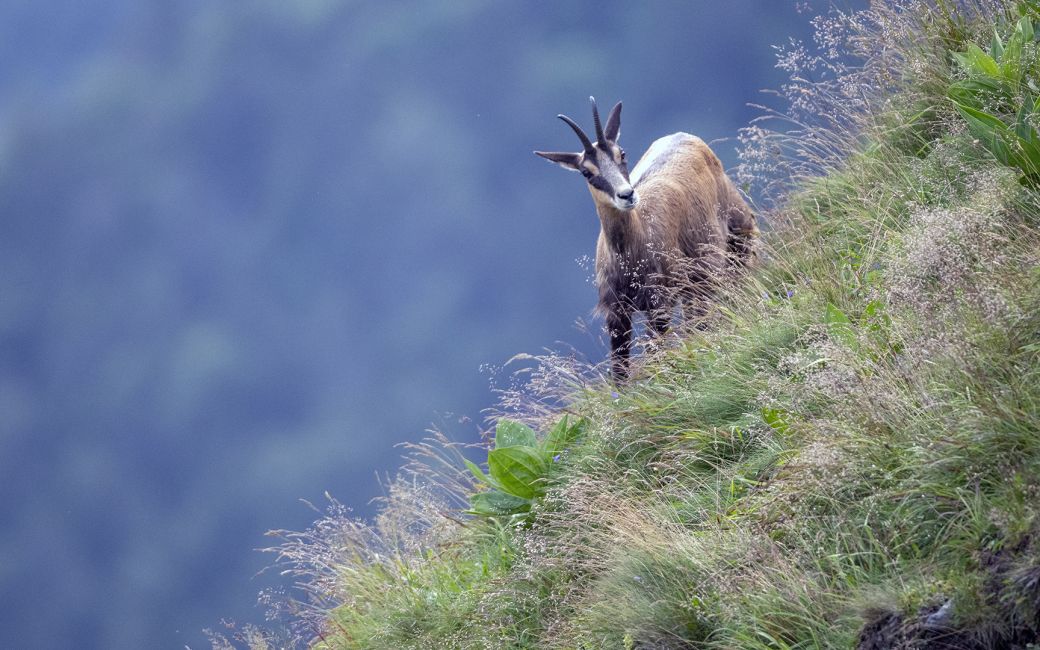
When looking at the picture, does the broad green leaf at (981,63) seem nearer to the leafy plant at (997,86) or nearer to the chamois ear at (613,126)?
the leafy plant at (997,86)

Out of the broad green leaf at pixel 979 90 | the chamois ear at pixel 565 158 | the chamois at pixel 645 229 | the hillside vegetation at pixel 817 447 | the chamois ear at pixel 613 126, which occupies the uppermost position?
the chamois ear at pixel 613 126

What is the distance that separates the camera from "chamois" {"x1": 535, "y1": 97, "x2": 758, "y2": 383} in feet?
17.5

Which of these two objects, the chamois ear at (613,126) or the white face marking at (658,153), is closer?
the chamois ear at (613,126)

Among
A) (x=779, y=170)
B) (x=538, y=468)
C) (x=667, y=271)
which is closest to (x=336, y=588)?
(x=538, y=468)

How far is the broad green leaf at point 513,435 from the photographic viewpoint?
422cm

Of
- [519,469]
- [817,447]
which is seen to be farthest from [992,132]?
[519,469]

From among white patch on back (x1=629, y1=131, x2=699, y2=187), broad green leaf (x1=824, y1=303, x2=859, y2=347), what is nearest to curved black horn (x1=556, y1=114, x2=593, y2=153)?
white patch on back (x1=629, y1=131, x2=699, y2=187)

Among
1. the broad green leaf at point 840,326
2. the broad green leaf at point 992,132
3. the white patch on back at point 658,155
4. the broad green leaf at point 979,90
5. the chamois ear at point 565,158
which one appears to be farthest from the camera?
the white patch on back at point 658,155

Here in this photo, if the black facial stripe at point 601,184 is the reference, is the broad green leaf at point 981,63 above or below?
below

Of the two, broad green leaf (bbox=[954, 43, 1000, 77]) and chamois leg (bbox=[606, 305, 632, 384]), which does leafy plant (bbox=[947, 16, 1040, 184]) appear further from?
chamois leg (bbox=[606, 305, 632, 384])

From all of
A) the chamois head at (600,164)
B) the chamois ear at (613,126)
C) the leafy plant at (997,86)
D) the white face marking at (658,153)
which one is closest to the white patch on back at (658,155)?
the white face marking at (658,153)

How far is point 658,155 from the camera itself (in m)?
6.46

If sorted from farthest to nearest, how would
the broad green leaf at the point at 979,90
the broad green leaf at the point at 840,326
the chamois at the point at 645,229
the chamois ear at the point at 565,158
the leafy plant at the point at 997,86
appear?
the chamois ear at the point at 565,158, the chamois at the point at 645,229, the broad green leaf at the point at 979,90, the leafy plant at the point at 997,86, the broad green leaf at the point at 840,326

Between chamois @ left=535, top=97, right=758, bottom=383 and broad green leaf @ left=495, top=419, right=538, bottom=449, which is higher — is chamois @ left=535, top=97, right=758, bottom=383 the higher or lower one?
the higher one
